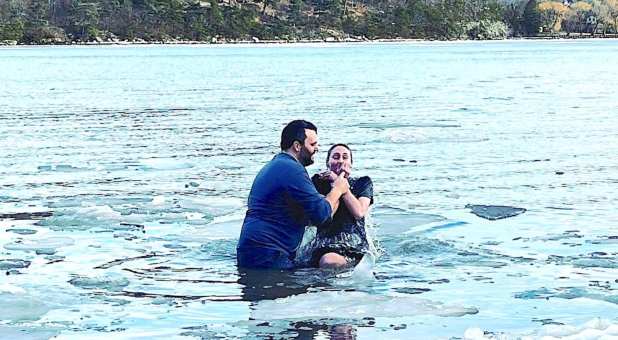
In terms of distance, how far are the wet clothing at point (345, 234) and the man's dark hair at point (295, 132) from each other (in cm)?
74

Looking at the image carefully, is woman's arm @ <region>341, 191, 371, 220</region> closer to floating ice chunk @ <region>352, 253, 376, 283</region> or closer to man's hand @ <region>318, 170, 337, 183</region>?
man's hand @ <region>318, 170, 337, 183</region>

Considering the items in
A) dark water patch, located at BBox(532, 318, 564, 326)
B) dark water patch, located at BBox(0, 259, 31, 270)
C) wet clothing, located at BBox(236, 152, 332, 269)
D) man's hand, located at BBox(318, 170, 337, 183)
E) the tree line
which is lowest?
dark water patch, located at BBox(0, 259, 31, 270)

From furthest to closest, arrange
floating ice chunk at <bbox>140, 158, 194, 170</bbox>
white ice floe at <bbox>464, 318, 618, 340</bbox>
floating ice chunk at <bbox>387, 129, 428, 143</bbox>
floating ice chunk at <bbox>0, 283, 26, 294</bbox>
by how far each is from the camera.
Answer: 1. floating ice chunk at <bbox>387, 129, 428, 143</bbox>
2. floating ice chunk at <bbox>140, 158, 194, 170</bbox>
3. floating ice chunk at <bbox>0, 283, 26, 294</bbox>
4. white ice floe at <bbox>464, 318, 618, 340</bbox>

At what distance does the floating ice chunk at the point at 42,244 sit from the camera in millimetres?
12430

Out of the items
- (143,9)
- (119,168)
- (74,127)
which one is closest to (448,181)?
(119,168)

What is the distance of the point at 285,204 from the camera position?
1110cm

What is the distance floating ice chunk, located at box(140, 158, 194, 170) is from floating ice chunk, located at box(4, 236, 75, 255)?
684cm

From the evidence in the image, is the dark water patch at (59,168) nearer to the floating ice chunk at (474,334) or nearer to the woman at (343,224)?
the woman at (343,224)

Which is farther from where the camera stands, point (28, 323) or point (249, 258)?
point (249, 258)

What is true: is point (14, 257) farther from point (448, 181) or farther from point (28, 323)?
point (448, 181)

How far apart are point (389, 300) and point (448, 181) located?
25.8ft

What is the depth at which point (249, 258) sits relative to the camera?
11492 mm

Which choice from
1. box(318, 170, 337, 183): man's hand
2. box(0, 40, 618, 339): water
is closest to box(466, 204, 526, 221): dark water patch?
box(0, 40, 618, 339): water

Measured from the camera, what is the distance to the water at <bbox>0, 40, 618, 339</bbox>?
9492 millimetres
